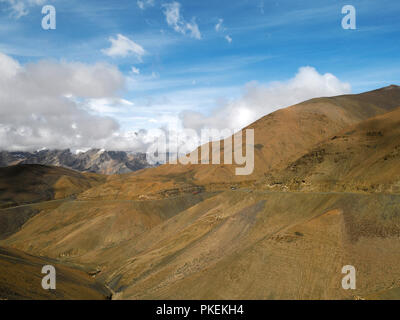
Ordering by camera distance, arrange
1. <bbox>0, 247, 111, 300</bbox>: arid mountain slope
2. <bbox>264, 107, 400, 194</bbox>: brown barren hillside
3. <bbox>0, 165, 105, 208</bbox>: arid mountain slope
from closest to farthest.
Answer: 1. <bbox>0, 247, 111, 300</bbox>: arid mountain slope
2. <bbox>264, 107, 400, 194</bbox>: brown barren hillside
3. <bbox>0, 165, 105, 208</bbox>: arid mountain slope

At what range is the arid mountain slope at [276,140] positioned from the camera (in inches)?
3634

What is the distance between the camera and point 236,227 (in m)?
40.8

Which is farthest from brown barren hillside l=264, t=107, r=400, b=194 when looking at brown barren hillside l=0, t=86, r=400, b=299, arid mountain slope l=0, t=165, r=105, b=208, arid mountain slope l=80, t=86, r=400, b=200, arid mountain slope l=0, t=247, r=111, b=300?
arid mountain slope l=0, t=165, r=105, b=208

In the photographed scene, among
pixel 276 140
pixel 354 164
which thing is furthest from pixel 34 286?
pixel 276 140

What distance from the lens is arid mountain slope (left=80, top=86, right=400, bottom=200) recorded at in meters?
92.3

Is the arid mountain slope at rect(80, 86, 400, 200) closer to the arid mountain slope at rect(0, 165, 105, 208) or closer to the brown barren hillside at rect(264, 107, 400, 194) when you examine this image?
the brown barren hillside at rect(264, 107, 400, 194)

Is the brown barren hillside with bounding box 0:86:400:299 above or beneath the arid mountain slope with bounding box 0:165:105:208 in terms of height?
beneath

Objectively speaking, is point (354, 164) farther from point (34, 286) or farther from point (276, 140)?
point (276, 140)

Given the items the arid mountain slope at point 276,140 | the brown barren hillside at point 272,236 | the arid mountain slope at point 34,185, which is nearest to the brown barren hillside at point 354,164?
the brown barren hillside at point 272,236

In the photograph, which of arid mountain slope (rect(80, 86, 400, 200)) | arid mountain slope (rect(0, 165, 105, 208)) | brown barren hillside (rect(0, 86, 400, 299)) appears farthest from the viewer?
arid mountain slope (rect(0, 165, 105, 208))

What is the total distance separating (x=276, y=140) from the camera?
10938 centimetres

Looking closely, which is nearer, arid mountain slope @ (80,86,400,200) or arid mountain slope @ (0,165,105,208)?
arid mountain slope @ (80,86,400,200)

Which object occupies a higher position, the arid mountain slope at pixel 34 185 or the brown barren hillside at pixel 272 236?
the arid mountain slope at pixel 34 185

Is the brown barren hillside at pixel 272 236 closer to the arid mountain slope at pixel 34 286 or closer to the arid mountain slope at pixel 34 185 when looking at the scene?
the arid mountain slope at pixel 34 286
